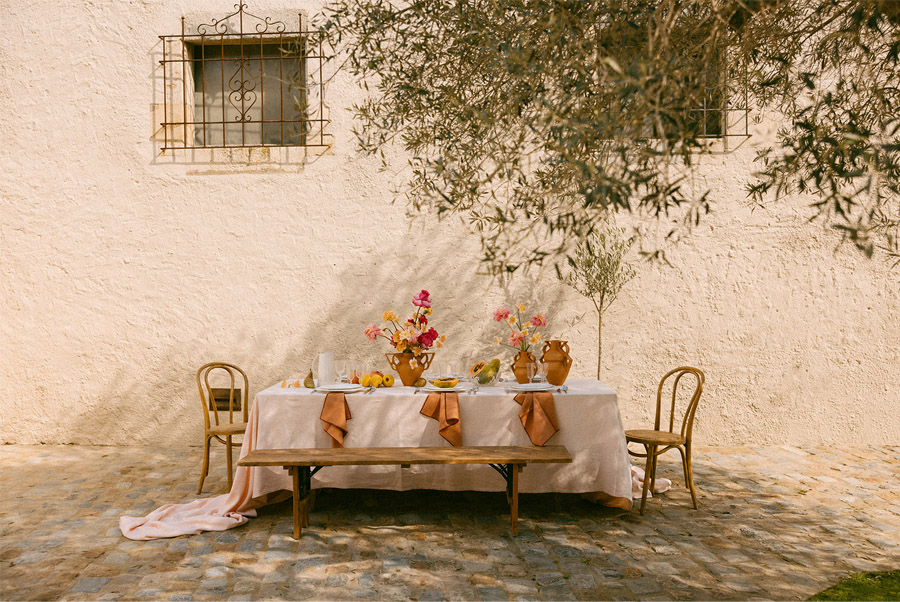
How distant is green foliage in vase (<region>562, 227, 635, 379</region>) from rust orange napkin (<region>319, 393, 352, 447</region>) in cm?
263

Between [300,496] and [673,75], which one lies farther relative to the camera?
[300,496]

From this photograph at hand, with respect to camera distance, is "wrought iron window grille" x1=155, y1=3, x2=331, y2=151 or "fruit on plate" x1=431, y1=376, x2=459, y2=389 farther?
"wrought iron window grille" x1=155, y1=3, x2=331, y2=151

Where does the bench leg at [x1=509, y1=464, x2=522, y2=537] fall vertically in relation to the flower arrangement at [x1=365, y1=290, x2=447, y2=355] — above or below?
below

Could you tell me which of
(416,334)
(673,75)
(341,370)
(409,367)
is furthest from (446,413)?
(673,75)

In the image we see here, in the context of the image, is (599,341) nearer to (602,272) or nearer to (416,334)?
(602,272)

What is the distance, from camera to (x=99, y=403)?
6867mm

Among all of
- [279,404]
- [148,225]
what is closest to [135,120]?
[148,225]

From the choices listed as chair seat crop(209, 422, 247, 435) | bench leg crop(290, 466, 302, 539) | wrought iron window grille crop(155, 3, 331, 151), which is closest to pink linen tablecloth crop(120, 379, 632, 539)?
bench leg crop(290, 466, 302, 539)

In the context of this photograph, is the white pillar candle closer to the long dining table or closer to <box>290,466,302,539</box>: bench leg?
the long dining table

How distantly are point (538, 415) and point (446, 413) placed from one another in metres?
0.53

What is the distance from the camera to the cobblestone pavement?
3.46m

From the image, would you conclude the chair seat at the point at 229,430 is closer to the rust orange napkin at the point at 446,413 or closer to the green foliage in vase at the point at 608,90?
the rust orange napkin at the point at 446,413

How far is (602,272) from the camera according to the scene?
6453mm

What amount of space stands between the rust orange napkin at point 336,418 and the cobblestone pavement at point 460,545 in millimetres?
507
